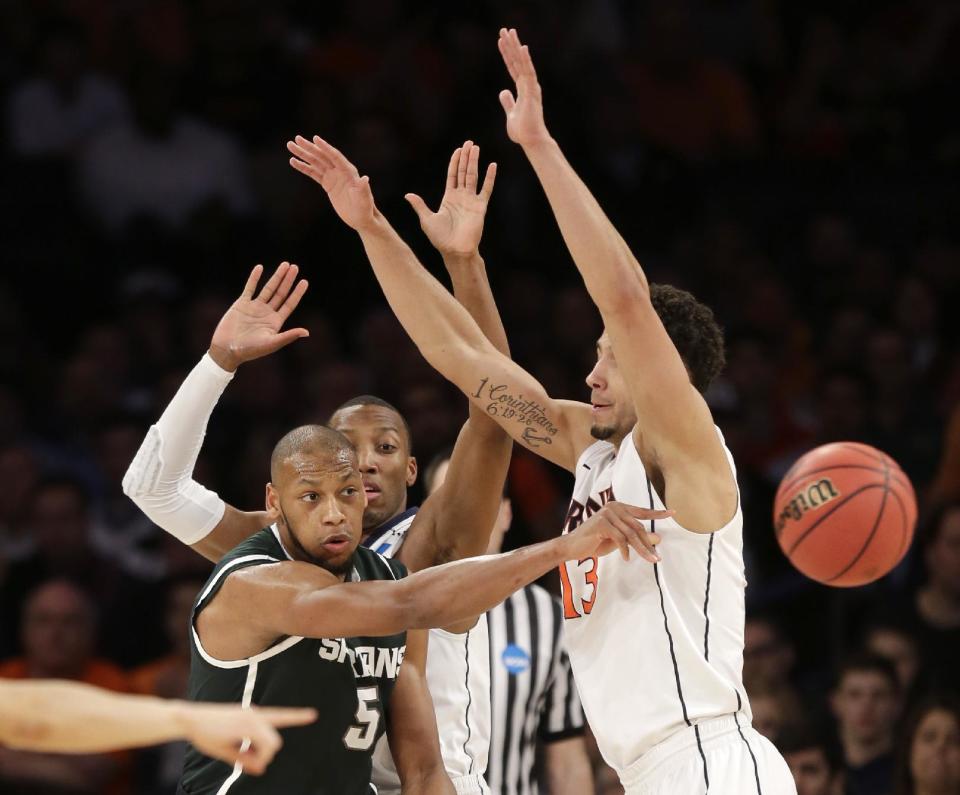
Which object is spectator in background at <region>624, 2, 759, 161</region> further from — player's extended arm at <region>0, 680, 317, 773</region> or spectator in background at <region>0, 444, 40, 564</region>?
player's extended arm at <region>0, 680, 317, 773</region>

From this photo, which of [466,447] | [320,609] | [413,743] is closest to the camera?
[320,609]

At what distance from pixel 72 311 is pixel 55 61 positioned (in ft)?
5.78

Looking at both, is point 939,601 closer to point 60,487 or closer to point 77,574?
point 77,574

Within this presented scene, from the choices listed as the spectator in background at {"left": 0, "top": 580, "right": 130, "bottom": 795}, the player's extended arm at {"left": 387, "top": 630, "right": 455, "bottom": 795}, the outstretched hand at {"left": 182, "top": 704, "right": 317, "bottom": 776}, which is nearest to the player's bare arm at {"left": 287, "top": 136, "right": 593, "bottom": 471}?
the player's extended arm at {"left": 387, "top": 630, "right": 455, "bottom": 795}

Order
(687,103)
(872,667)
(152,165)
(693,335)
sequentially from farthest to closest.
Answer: (687,103) < (152,165) < (872,667) < (693,335)

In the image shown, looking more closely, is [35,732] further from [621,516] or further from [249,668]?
[621,516]

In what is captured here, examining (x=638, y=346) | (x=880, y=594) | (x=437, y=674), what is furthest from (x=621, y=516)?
(x=880, y=594)

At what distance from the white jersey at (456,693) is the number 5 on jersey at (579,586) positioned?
93cm

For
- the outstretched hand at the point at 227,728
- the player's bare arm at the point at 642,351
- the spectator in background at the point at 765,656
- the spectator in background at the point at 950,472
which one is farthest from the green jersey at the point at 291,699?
the spectator in background at the point at 950,472

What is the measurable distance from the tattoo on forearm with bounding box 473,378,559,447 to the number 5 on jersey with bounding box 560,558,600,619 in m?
0.61

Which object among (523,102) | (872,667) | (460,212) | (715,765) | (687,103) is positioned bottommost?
(715,765)

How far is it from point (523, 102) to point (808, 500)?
2.16 m

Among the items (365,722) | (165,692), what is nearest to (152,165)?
(165,692)

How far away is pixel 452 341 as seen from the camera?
17.8 ft
